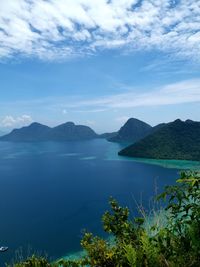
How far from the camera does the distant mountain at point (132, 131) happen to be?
178 metres

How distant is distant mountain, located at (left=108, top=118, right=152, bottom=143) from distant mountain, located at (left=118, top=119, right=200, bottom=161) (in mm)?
65713

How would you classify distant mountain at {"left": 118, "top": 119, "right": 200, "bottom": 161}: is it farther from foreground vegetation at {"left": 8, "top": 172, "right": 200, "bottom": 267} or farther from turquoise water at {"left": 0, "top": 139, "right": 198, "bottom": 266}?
foreground vegetation at {"left": 8, "top": 172, "right": 200, "bottom": 267}

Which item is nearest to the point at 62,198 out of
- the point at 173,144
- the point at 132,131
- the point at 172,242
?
the point at 172,242

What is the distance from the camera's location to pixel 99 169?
7731cm

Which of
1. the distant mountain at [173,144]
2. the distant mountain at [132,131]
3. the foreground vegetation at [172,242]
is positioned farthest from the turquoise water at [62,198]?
the distant mountain at [132,131]

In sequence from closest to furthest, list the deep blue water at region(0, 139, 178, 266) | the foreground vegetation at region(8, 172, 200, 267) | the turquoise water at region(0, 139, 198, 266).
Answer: the foreground vegetation at region(8, 172, 200, 267) → the turquoise water at region(0, 139, 198, 266) → the deep blue water at region(0, 139, 178, 266)

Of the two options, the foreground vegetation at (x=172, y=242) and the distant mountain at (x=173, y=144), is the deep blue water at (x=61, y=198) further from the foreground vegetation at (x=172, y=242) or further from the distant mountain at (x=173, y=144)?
the distant mountain at (x=173, y=144)

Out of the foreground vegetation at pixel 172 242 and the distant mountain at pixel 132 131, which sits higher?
the distant mountain at pixel 132 131

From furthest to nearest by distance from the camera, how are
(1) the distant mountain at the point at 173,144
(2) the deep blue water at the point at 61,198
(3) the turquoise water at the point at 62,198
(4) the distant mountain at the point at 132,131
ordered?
(4) the distant mountain at the point at 132,131 → (1) the distant mountain at the point at 173,144 → (2) the deep blue water at the point at 61,198 → (3) the turquoise water at the point at 62,198

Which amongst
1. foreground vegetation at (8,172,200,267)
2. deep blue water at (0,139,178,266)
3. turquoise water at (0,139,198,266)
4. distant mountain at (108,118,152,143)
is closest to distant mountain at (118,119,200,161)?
turquoise water at (0,139,198,266)

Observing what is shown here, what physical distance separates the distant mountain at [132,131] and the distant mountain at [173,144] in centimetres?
6571

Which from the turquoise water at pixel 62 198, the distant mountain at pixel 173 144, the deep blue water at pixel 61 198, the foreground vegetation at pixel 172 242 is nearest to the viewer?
the foreground vegetation at pixel 172 242

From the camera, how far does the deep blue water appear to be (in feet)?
99.9

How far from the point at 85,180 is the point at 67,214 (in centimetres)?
2411
